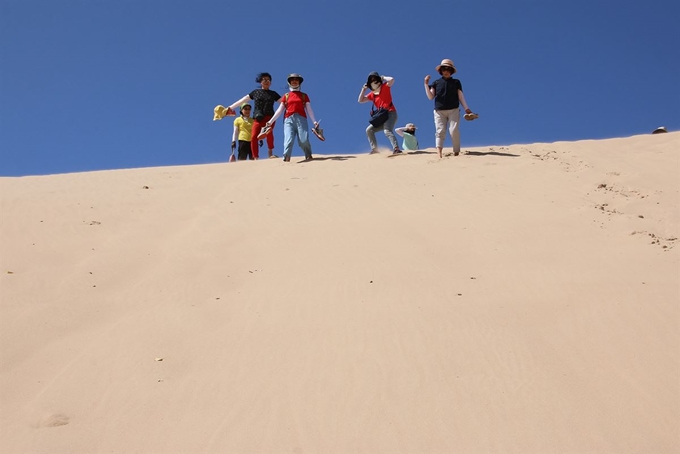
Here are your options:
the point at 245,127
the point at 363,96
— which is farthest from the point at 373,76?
the point at 245,127

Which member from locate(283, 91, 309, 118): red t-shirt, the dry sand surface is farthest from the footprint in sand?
locate(283, 91, 309, 118): red t-shirt

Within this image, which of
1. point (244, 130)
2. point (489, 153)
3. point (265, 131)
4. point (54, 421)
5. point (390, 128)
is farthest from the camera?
point (244, 130)

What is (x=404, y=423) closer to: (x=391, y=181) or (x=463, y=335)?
(x=463, y=335)

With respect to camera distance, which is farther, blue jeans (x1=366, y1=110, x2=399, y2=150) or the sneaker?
the sneaker

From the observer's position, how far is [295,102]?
10.3 metres

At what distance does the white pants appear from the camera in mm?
9273

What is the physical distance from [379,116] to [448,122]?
4.23 feet

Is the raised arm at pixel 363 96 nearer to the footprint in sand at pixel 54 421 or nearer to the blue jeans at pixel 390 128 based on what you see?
the blue jeans at pixel 390 128

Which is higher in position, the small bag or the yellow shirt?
the yellow shirt

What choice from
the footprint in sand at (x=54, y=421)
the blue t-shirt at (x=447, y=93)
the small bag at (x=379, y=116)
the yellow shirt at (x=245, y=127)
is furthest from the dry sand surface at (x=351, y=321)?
the yellow shirt at (x=245, y=127)

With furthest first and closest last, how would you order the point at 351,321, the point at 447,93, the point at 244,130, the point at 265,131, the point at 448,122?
the point at 244,130
the point at 265,131
the point at 448,122
the point at 447,93
the point at 351,321

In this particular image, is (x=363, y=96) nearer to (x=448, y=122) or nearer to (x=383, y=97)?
(x=383, y=97)

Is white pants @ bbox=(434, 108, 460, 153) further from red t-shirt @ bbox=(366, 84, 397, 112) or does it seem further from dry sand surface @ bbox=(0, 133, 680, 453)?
dry sand surface @ bbox=(0, 133, 680, 453)

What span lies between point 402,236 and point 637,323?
7.63 ft
